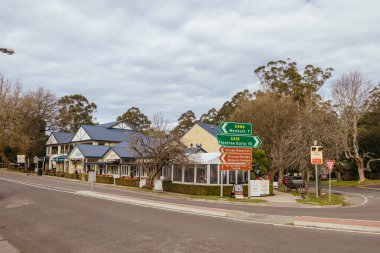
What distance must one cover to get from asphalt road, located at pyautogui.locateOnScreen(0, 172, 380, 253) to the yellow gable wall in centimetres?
3585

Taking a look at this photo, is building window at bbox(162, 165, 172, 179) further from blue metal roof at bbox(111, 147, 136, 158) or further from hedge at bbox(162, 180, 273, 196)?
blue metal roof at bbox(111, 147, 136, 158)

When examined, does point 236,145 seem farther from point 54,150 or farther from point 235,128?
point 54,150

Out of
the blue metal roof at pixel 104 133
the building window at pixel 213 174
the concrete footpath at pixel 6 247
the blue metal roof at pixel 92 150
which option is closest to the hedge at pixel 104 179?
the blue metal roof at pixel 92 150

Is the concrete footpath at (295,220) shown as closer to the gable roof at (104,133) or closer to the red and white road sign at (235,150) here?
the red and white road sign at (235,150)

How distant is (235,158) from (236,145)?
1063 mm

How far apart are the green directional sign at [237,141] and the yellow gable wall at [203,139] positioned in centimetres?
2324

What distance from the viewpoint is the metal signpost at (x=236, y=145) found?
2600 cm

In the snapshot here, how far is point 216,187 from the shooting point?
97.9 ft

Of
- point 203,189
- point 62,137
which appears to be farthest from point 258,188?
point 62,137

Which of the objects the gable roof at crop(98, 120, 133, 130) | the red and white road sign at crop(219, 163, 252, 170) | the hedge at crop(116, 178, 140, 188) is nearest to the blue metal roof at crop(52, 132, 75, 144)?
the gable roof at crop(98, 120, 133, 130)

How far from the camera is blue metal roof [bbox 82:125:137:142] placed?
65.3 meters

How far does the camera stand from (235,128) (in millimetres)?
26328

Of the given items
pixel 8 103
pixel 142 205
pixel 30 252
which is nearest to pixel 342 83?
pixel 142 205

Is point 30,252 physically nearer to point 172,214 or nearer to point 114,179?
point 172,214
